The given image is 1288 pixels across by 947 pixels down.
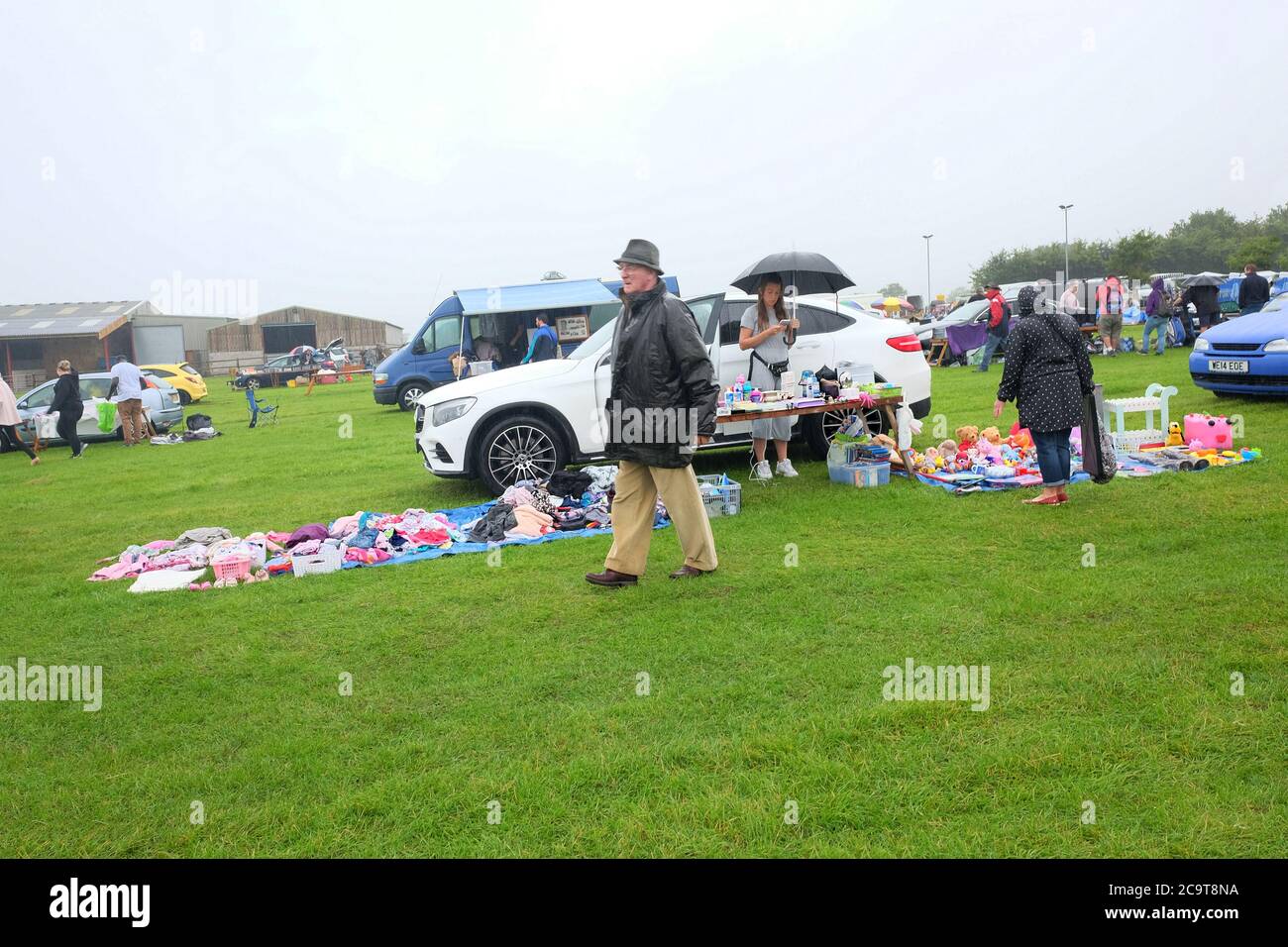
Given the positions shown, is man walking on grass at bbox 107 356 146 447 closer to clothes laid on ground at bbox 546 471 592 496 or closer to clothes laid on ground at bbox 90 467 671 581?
clothes laid on ground at bbox 90 467 671 581

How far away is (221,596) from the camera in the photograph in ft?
22.5

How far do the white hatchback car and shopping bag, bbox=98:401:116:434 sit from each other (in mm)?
12634

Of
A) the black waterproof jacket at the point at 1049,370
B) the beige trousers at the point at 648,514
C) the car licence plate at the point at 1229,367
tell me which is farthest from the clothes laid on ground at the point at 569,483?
the car licence plate at the point at 1229,367

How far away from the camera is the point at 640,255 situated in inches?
249

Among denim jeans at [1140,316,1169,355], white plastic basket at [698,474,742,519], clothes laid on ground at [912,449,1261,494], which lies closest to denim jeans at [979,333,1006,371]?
denim jeans at [1140,316,1169,355]

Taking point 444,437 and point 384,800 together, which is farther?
point 444,437

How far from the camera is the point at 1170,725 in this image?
3852 mm

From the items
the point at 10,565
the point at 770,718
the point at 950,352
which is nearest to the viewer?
the point at 770,718
